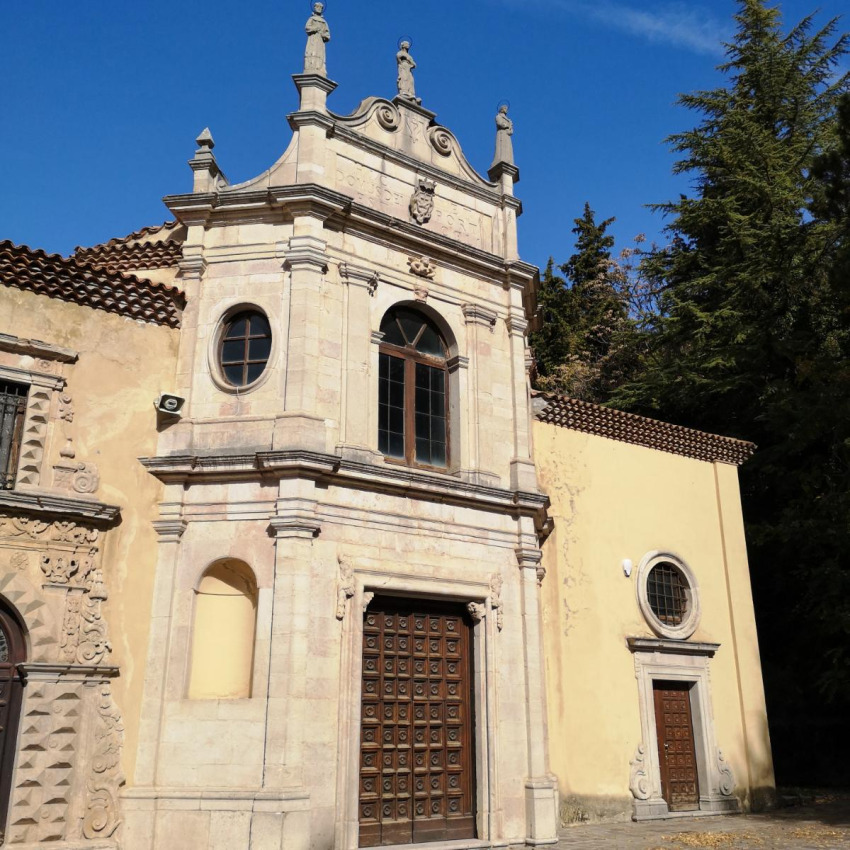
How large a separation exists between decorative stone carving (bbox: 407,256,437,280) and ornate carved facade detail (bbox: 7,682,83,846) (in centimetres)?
755

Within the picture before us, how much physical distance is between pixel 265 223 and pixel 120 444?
12.5 feet

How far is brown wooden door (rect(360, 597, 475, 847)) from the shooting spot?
11539mm

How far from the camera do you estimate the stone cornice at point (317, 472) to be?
11453mm

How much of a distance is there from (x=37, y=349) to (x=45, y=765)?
5.08m

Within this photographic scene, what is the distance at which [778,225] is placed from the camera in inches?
876

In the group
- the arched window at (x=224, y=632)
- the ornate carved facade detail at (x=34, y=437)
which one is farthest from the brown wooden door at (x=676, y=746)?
the ornate carved facade detail at (x=34, y=437)

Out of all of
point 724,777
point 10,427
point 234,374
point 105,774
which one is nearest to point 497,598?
point 234,374

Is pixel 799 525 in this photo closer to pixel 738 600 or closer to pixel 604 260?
pixel 738 600

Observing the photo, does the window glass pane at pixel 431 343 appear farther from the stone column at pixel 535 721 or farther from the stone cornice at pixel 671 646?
the stone cornice at pixel 671 646

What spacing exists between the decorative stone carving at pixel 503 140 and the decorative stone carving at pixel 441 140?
1.01 meters

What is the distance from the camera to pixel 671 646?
53.1 feet

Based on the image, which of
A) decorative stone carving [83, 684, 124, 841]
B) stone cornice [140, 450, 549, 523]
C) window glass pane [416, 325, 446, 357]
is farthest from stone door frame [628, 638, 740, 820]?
decorative stone carving [83, 684, 124, 841]

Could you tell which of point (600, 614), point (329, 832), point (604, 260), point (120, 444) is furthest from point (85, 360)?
point (604, 260)

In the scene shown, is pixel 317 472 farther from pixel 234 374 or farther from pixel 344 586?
pixel 234 374
